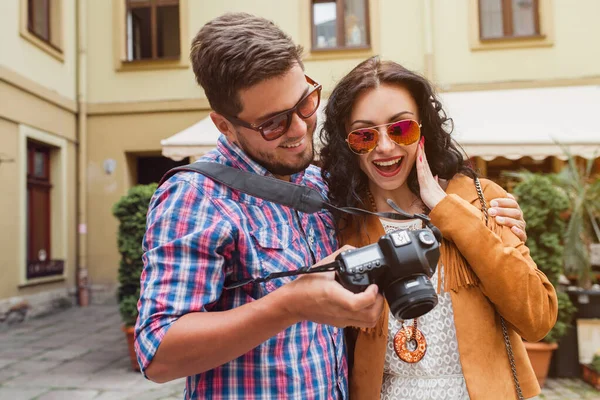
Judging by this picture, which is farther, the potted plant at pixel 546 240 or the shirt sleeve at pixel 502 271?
the potted plant at pixel 546 240

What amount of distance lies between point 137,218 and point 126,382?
1460 mm

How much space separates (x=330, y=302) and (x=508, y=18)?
8.58 metres

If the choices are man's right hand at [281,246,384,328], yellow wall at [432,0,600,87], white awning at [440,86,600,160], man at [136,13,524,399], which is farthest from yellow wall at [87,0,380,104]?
man's right hand at [281,246,384,328]

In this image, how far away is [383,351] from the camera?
1.49 m

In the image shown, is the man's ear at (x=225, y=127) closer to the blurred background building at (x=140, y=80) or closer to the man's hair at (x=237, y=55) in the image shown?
the man's hair at (x=237, y=55)

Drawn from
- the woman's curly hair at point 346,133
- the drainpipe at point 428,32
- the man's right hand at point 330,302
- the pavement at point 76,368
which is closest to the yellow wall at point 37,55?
the pavement at point 76,368

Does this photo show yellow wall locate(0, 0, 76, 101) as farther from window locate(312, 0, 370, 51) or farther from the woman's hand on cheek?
the woman's hand on cheek

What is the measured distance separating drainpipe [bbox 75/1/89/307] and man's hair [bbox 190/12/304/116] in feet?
27.7

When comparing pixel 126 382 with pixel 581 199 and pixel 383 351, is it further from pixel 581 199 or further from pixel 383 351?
pixel 581 199

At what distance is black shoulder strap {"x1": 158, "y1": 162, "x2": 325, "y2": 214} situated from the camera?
1.23 m

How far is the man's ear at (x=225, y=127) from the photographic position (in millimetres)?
1369

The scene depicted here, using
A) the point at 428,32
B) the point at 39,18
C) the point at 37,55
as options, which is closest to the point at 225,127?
the point at 428,32

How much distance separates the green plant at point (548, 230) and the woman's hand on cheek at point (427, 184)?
299cm

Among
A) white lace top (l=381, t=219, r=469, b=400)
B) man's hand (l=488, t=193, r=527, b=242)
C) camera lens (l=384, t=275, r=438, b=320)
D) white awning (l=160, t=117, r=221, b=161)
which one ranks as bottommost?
white lace top (l=381, t=219, r=469, b=400)
